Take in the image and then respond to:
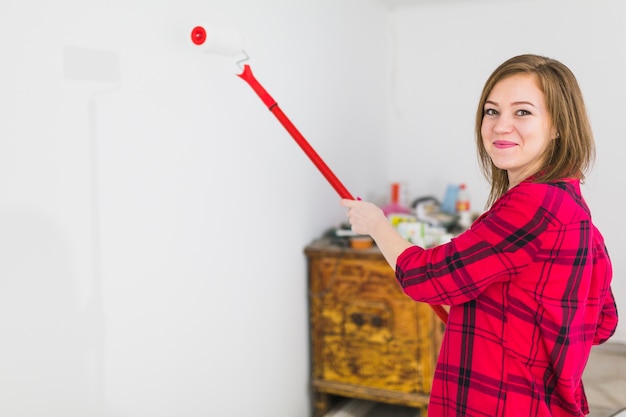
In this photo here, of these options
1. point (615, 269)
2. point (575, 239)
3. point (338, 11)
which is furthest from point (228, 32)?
point (338, 11)

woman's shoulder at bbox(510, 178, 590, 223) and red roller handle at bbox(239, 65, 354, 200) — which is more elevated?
red roller handle at bbox(239, 65, 354, 200)

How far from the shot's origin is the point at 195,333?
1.69 metres

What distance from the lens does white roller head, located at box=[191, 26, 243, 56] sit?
1.31m

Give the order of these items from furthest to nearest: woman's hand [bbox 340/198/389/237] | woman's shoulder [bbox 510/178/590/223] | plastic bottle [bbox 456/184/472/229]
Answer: plastic bottle [bbox 456/184/472/229]
woman's hand [bbox 340/198/389/237]
woman's shoulder [bbox 510/178/590/223]

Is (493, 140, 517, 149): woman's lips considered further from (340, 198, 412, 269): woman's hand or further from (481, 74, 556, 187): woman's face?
(340, 198, 412, 269): woman's hand

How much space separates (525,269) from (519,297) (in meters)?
0.05

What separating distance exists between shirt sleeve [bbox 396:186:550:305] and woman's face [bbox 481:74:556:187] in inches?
3.8

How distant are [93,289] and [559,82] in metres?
1.02

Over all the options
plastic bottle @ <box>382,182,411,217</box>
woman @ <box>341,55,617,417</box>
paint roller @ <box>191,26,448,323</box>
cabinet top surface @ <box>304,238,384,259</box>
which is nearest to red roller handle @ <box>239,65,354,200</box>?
paint roller @ <box>191,26,448,323</box>

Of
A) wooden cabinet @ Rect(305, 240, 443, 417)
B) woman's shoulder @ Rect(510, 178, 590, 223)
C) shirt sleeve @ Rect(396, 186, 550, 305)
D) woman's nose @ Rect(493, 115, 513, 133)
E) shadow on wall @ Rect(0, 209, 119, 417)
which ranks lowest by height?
wooden cabinet @ Rect(305, 240, 443, 417)

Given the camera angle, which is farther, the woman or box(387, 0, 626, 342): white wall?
→ box(387, 0, 626, 342): white wall

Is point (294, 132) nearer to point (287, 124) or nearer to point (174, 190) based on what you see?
point (287, 124)

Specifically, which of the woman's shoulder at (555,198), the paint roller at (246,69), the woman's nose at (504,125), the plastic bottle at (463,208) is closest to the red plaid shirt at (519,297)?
the woman's shoulder at (555,198)

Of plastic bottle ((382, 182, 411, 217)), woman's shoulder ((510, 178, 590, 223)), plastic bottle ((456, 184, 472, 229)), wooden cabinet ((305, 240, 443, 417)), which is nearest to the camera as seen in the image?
woman's shoulder ((510, 178, 590, 223))
